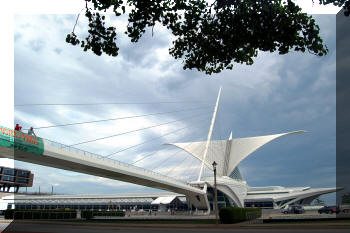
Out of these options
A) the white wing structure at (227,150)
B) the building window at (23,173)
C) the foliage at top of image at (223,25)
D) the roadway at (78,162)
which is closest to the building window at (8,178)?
the building window at (23,173)

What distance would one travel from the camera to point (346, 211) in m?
42.5

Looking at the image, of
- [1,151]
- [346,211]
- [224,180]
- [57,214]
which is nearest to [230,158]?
[224,180]

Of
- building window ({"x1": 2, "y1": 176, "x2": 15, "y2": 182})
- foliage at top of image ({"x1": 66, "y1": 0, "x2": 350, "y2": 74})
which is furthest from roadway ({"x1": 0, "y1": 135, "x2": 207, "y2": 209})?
building window ({"x1": 2, "y1": 176, "x2": 15, "y2": 182})

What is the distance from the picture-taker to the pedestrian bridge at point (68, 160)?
2953cm

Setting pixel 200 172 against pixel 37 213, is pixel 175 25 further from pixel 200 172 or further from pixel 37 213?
pixel 200 172

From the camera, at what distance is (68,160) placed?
116 ft

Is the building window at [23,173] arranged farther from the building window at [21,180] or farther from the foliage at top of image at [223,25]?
the foliage at top of image at [223,25]

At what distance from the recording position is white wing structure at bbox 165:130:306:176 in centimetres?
8106

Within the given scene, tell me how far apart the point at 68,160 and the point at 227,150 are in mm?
57147

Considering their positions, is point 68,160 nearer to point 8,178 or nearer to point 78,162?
point 78,162

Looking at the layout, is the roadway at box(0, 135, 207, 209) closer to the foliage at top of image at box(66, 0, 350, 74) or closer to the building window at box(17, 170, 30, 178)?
the foliage at top of image at box(66, 0, 350, 74)

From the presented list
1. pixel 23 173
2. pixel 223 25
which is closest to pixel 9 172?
pixel 23 173

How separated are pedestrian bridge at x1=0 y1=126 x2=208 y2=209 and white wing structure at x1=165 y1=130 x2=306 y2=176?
25.3 metres

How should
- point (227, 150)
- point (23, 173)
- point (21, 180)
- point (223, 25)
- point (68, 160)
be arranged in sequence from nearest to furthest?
point (223, 25) < point (68, 160) < point (227, 150) < point (21, 180) < point (23, 173)
